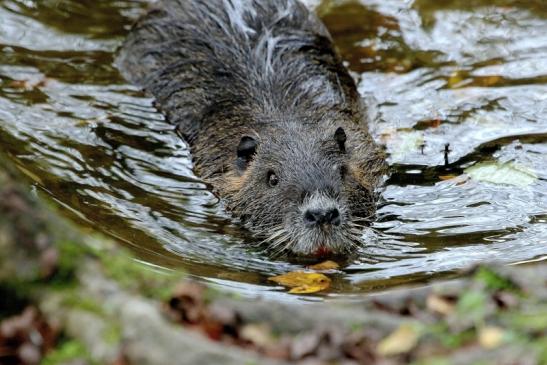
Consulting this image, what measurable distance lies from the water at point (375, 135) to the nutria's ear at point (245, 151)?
400mm

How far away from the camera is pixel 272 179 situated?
6.16 meters

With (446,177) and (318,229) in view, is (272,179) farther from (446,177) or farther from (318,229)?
(446,177)

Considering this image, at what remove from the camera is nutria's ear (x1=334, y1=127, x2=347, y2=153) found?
6.33 meters

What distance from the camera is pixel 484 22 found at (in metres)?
9.08

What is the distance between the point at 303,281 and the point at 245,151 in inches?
55.2

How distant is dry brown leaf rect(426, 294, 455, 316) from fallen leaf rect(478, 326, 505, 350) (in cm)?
22

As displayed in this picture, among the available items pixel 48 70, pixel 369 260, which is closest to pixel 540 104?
pixel 369 260

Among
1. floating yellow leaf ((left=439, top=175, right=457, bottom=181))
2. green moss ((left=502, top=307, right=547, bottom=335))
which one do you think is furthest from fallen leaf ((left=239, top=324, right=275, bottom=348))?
floating yellow leaf ((left=439, top=175, right=457, bottom=181))

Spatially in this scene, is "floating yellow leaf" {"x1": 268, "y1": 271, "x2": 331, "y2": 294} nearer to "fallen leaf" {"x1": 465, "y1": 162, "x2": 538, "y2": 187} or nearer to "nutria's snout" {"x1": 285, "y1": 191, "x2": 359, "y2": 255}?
"nutria's snout" {"x1": 285, "y1": 191, "x2": 359, "y2": 255}

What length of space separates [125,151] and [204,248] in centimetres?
163

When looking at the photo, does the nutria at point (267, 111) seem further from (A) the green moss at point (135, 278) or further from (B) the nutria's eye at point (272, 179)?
(A) the green moss at point (135, 278)

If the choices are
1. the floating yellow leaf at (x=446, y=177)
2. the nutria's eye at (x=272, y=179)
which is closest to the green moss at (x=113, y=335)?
the nutria's eye at (x=272, y=179)

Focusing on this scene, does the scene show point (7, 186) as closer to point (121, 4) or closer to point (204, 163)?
point (204, 163)

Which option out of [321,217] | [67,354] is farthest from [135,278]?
[321,217]
